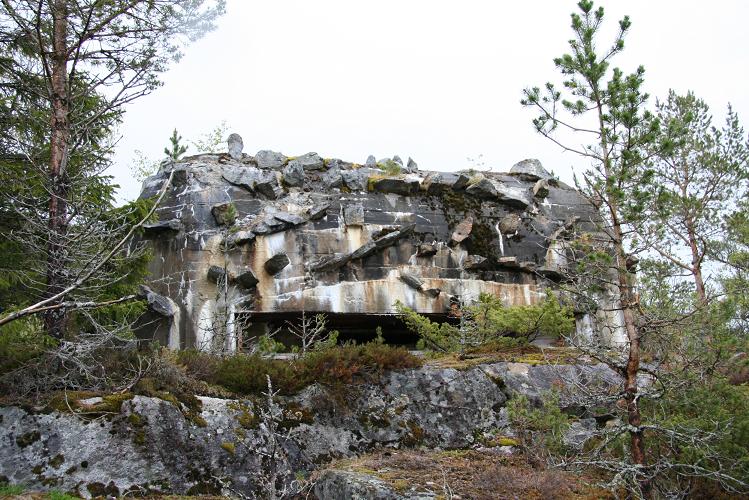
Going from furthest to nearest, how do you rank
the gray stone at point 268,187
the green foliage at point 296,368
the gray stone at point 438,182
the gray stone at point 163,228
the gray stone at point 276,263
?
the gray stone at point 438,182, the gray stone at point 268,187, the gray stone at point 163,228, the gray stone at point 276,263, the green foliage at point 296,368

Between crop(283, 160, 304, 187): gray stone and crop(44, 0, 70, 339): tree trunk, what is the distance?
737 centimetres

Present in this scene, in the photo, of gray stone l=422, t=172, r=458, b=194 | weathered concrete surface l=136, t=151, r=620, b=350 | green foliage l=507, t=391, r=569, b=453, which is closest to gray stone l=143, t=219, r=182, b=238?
weathered concrete surface l=136, t=151, r=620, b=350

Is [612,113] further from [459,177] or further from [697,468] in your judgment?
[459,177]

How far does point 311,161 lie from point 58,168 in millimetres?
8714

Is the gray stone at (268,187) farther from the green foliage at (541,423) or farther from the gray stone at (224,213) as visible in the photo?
the green foliage at (541,423)

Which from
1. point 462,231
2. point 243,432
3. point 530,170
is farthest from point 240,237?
point 530,170

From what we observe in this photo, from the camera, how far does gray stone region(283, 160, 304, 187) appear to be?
54.7 feet

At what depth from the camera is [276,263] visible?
15.1m

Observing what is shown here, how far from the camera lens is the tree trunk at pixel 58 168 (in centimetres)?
830

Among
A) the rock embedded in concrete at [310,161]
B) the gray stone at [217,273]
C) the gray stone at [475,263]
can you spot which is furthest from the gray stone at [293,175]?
the gray stone at [475,263]

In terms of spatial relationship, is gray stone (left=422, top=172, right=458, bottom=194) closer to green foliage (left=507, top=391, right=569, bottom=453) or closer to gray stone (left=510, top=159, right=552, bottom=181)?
gray stone (left=510, top=159, right=552, bottom=181)

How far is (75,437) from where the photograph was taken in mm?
7277

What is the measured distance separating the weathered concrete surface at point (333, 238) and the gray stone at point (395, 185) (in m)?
0.03

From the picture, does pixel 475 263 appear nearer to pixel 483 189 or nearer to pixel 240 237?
pixel 483 189
